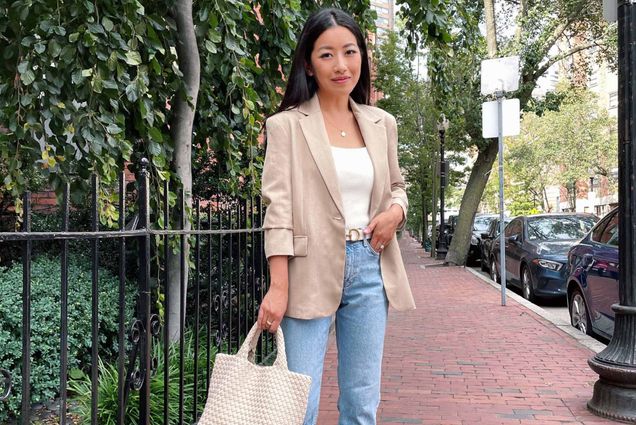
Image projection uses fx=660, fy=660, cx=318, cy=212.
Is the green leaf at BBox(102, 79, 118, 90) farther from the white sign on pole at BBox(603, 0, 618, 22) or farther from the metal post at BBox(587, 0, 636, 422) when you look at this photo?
the white sign on pole at BBox(603, 0, 618, 22)

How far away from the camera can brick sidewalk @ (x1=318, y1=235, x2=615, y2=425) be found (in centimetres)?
466

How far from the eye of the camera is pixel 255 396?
2.05 m

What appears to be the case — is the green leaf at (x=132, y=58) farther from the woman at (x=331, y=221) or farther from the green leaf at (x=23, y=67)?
the woman at (x=331, y=221)

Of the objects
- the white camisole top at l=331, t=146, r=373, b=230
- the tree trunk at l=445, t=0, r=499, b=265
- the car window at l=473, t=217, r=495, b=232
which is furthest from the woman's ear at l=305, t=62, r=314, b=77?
the car window at l=473, t=217, r=495, b=232

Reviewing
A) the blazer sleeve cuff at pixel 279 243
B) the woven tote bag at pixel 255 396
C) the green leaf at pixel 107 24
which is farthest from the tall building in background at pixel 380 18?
the woven tote bag at pixel 255 396

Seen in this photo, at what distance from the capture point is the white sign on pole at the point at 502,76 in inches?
399

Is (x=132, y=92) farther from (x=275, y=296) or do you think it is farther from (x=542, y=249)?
(x=542, y=249)

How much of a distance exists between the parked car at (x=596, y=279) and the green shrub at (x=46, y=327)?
4750 millimetres

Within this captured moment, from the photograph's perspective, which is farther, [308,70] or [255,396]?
[308,70]

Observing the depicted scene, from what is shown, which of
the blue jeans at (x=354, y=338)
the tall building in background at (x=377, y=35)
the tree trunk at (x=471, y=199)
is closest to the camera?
the blue jeans at (x=354, y=338)

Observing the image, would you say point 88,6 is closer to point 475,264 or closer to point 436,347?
point 436,347

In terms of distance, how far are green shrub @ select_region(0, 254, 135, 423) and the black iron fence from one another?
2 centimetres

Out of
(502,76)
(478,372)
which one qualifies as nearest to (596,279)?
(478,372)

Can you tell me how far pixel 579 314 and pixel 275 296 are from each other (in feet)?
21.2
